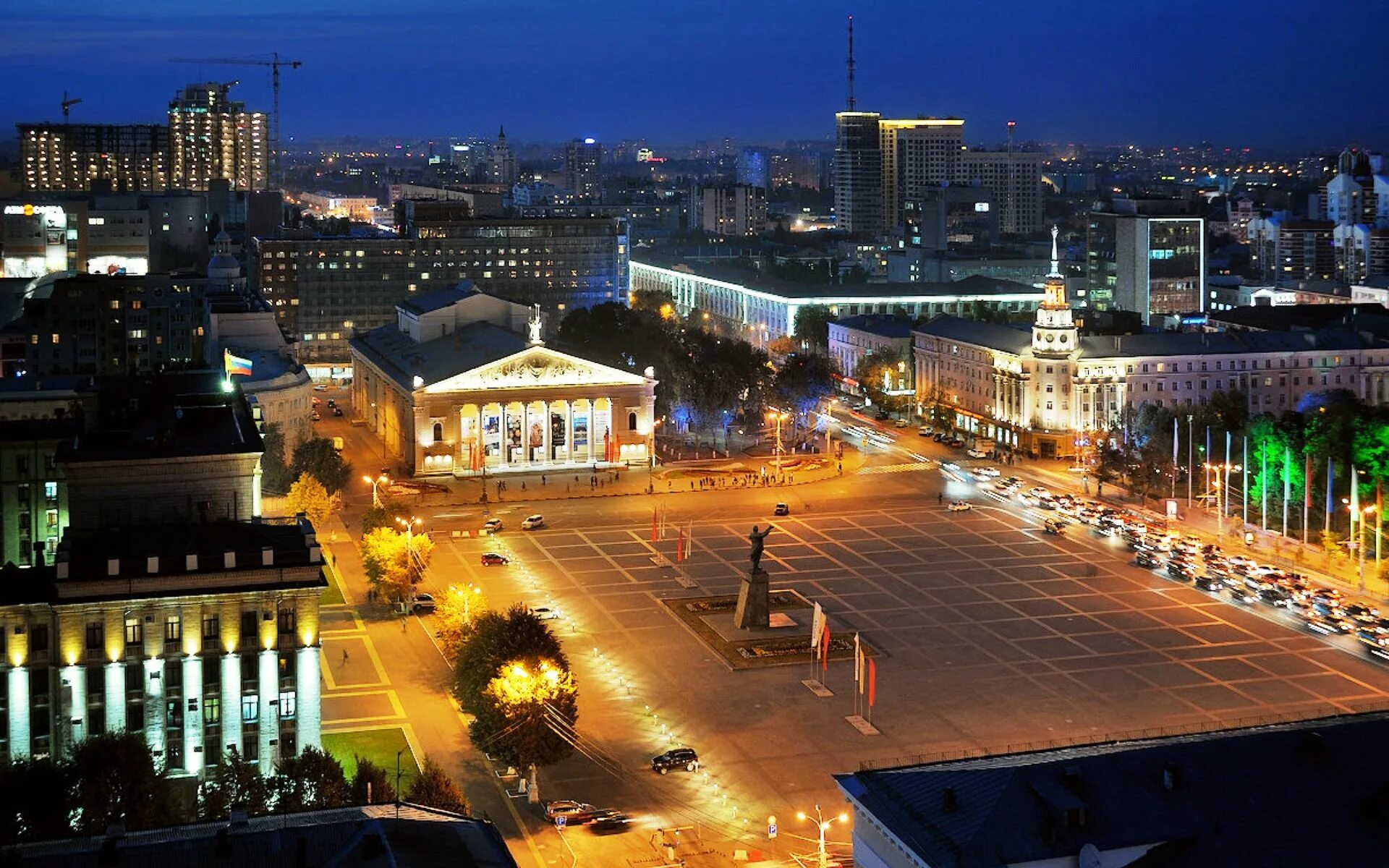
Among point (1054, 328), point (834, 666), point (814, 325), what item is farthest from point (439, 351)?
point (834, 666)

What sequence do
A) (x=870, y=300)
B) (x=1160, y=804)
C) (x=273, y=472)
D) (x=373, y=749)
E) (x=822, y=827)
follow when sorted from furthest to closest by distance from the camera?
1. (x=870, y=300)
2. (x=273, y=472)
3. (x=373, y=749)
4. (x=822, y=827)
5. (x=1160, y=804)

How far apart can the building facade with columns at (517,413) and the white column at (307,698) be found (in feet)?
Answer: 202

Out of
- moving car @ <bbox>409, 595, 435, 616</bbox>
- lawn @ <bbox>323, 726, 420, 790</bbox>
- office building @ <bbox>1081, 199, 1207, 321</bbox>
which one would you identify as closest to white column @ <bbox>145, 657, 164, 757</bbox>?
lawn @ <bbox>323, 726, 420, 790</bbox>

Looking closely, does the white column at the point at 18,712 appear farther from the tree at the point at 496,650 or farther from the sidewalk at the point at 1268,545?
the sidewalk at the point at 1268,545

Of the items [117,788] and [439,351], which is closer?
[117,788]

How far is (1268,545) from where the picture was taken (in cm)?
9306

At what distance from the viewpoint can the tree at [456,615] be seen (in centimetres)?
6819

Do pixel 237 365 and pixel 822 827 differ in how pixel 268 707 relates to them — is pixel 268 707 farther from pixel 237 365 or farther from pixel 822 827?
pixel 237 365

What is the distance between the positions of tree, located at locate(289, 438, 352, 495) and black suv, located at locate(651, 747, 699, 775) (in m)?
45.2

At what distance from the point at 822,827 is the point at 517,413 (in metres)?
74.8

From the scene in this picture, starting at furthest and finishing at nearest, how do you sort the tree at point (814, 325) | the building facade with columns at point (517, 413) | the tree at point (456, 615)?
the tree at point (814, 325) < the building facade with columns at point (517, 413) < the tree at point (456, 615)

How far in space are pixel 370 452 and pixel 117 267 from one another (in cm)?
4633

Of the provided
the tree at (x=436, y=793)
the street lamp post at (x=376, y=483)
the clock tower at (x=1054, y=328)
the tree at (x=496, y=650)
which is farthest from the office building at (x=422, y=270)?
the tree at (x=436, y=793)

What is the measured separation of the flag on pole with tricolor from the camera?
110756 mm
